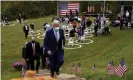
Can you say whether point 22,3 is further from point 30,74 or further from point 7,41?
point 30,74

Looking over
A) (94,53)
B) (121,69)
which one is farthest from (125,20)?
(121,69)

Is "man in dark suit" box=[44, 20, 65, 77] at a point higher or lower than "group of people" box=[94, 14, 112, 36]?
higher

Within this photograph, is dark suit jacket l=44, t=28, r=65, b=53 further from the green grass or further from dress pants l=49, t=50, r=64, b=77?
the green grass

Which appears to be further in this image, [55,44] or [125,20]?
[125,20]

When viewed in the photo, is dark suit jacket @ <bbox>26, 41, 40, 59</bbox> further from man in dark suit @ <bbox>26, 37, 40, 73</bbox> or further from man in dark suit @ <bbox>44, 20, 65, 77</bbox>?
man in dark suit @ <bbox>44, 20, 65, 77</bbox>

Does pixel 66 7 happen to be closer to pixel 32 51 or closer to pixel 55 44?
pixel 32 51

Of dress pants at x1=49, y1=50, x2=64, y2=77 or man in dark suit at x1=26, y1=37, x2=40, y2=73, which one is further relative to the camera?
man in dark suit at x1=26, y1=37, x2=40, y2=73

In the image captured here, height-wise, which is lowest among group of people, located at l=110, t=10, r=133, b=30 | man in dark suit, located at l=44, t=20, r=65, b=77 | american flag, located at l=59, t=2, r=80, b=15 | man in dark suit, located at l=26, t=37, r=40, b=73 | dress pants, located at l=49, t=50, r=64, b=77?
group of people, located at l=110, t=10, r=133, b=30

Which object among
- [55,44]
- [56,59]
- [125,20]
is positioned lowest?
[125,20]

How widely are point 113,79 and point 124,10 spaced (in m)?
30.7

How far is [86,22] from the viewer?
40719 mm

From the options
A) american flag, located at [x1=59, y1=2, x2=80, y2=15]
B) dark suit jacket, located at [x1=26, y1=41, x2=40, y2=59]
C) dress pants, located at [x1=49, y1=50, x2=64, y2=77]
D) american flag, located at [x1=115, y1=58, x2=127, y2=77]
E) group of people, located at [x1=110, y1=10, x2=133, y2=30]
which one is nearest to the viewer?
dress pants, located at [x1=49, y1=50, x2=64, y2=77]

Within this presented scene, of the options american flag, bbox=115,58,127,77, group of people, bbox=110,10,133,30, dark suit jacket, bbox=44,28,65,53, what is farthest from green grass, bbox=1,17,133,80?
dark suit jacket, bbox=44,28,65,53

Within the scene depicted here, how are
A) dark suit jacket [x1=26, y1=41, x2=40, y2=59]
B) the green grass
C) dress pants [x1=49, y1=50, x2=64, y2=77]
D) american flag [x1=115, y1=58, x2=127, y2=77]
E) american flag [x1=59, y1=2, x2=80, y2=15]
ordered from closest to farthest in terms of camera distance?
dress pants [x1=49, y1=50, x2=64, y2=77], american flag [x1=115, y1=58, x2=127, y2=77], dark suit jacket [x1=26, y1=41, x2=40, y2=59], the green grass, american flag [x1=59, y1=2, x2=80, y2=15]
